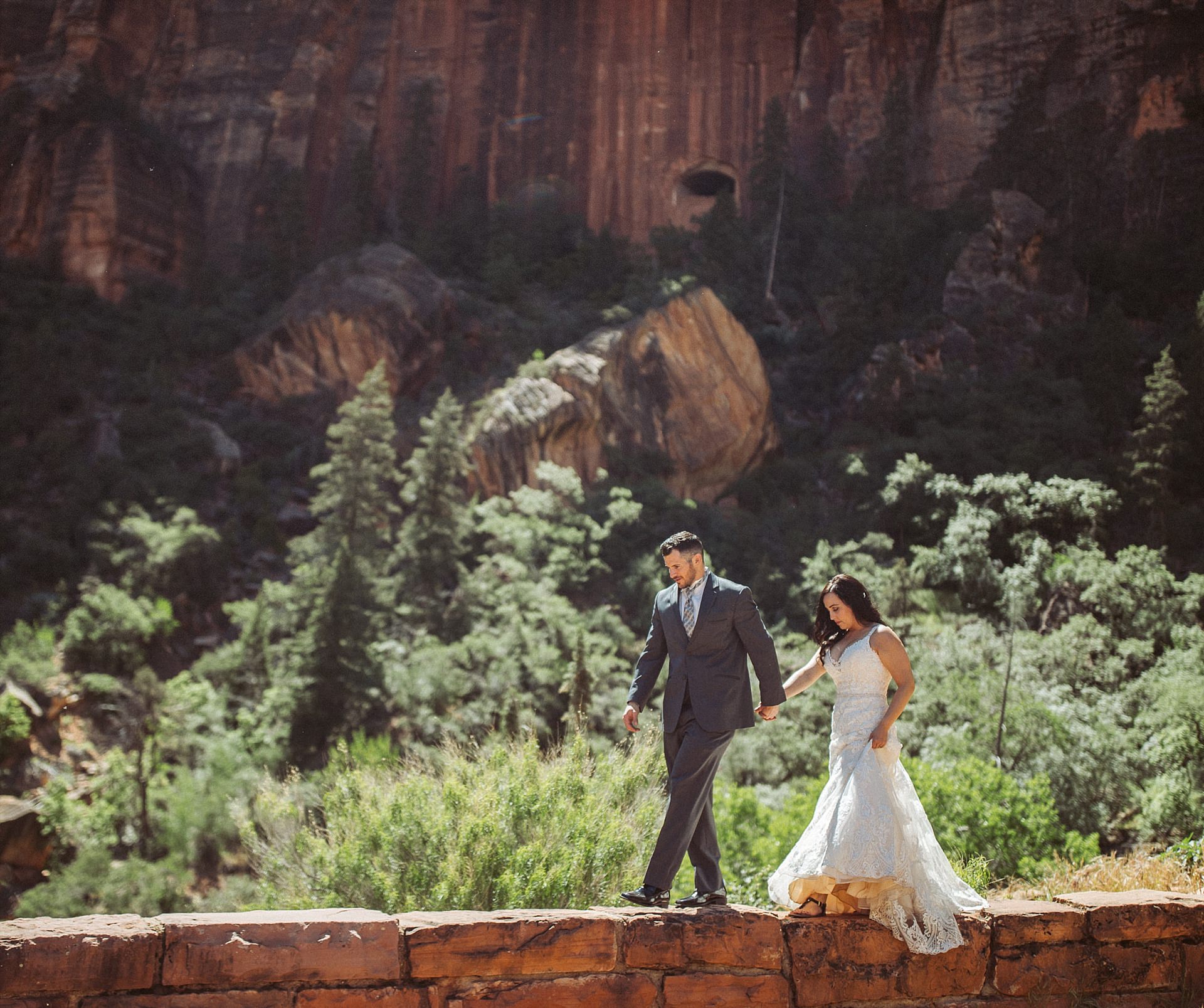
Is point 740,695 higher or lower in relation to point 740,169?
lower

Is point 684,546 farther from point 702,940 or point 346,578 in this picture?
point 346,578

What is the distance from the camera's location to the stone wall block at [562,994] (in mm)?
4668

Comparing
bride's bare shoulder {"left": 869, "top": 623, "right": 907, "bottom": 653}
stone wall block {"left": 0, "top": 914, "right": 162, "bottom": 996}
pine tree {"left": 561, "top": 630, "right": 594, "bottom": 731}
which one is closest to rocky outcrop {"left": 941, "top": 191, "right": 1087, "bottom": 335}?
pine tree {"left": 561, "top": 630, "right": 594, "bottom": 731}

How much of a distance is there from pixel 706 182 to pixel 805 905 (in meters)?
41.2

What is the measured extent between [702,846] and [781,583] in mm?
17795

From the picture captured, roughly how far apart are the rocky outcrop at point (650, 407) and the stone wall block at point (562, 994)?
73.1 feet

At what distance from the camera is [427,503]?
78.6 feet

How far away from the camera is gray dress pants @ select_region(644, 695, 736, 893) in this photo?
5.27 meters

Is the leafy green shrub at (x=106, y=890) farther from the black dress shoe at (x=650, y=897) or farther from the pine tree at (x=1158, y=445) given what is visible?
the pine tree at (x=1158, y=445)

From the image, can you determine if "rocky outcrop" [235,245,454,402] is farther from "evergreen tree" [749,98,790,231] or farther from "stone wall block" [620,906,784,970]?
"stone wall block" [620,906,784,970]

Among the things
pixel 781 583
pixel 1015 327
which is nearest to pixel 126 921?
pixel 781 583

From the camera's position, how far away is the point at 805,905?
504 cm

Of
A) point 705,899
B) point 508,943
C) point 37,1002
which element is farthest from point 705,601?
point 37,1002

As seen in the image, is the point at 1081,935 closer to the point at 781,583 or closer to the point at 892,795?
the point at 892,795
